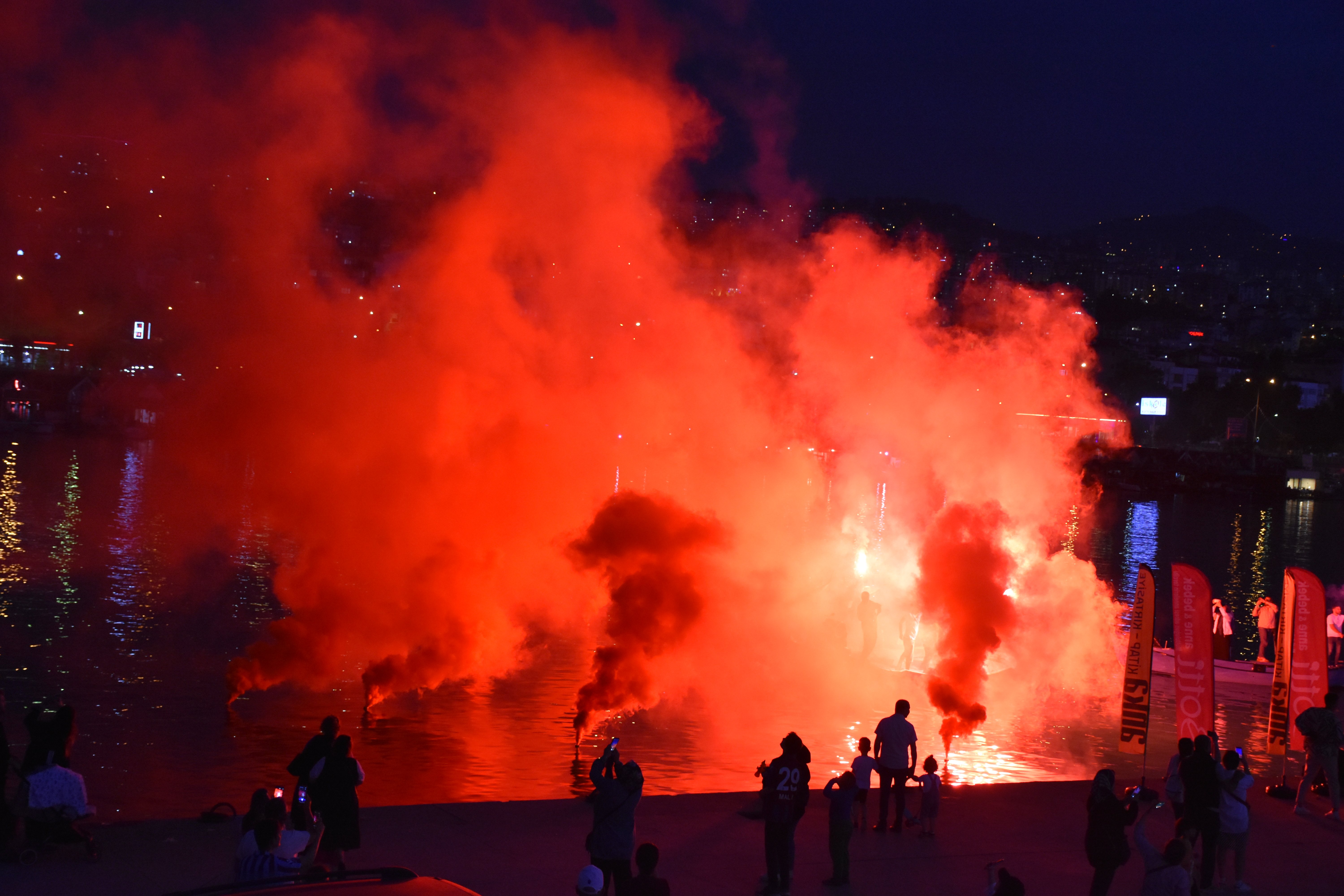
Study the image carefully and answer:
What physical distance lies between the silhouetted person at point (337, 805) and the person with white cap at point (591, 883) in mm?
2784

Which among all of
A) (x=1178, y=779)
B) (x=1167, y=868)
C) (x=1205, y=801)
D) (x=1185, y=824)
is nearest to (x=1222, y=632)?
(x=1178, y=779)

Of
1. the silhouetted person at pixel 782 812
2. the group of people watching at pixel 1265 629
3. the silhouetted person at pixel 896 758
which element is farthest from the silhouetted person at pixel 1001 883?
the group of people watching at pixel 1265 629

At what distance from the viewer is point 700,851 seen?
1008 cm

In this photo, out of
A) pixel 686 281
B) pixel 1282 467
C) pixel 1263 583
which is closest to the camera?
pixel 686 281

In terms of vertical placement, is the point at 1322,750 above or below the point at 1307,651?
below

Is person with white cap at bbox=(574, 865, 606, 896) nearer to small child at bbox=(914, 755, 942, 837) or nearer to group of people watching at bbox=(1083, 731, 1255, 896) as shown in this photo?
group of people watching at bbox=(1083, 731, 1255, 896)

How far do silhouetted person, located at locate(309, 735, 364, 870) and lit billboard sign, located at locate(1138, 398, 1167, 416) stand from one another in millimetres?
125464

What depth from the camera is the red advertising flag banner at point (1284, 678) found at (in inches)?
576

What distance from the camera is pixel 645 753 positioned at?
16.3 m

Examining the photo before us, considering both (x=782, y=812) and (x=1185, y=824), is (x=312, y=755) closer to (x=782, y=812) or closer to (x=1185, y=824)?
(x=782, y=812)

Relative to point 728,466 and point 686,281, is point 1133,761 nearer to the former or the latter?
point 686,281

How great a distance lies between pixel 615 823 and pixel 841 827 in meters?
2.16

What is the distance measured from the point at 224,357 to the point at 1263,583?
39.3 m

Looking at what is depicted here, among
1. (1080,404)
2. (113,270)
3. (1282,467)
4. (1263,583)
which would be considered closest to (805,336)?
(113,270)
